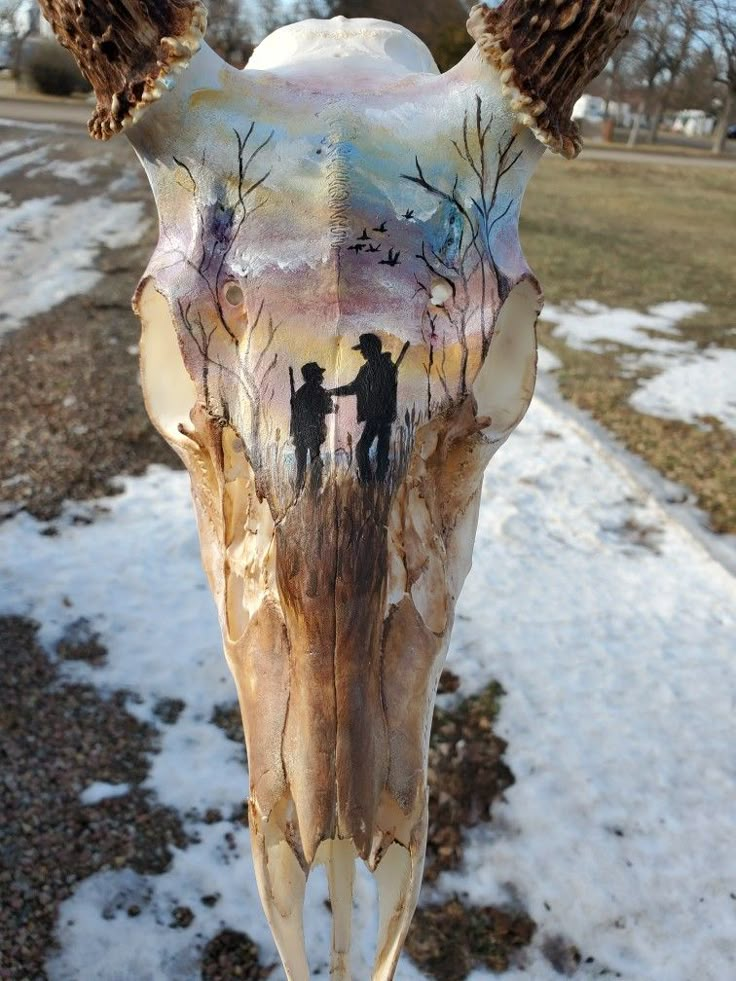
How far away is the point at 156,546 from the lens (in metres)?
5.05

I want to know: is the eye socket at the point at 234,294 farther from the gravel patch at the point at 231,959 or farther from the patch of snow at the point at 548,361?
the patch of snow at the point at 548,361

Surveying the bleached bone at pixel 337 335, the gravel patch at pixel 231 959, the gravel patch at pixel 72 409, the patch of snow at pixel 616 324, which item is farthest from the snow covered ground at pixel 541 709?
the patch of snow at pixel 616 324

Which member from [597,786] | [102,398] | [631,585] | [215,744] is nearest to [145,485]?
[102,398]

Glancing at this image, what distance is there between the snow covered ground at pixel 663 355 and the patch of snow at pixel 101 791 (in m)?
5.10

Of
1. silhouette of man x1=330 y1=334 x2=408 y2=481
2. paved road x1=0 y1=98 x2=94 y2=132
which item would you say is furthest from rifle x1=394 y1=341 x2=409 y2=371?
paved road x1=0 y1=98 x2=94 y2=132

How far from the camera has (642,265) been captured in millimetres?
12133

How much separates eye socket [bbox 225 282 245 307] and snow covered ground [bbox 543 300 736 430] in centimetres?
621

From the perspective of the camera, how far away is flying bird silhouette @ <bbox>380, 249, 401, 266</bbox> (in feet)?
4.36

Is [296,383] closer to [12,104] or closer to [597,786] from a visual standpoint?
[597,786]

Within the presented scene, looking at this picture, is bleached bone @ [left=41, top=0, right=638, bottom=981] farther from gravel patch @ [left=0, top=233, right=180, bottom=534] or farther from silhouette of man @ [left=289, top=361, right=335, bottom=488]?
gravel patch @ [left=0, top=233, right=180, bottom=534]

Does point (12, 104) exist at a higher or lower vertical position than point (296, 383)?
lower

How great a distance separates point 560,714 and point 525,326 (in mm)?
2790

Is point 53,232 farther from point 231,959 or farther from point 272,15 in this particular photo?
point 231,959

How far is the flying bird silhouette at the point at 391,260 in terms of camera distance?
1.33 m
